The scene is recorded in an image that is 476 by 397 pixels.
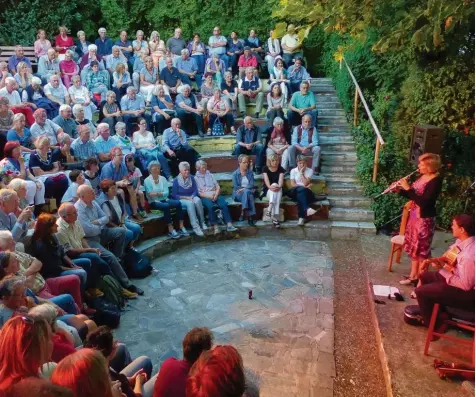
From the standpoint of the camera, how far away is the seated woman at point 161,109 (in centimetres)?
927

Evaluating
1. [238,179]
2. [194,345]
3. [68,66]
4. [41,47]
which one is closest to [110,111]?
[68,66]

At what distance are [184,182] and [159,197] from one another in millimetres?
473

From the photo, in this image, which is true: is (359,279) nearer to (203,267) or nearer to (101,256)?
(203,267)

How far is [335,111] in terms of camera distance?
428 inches

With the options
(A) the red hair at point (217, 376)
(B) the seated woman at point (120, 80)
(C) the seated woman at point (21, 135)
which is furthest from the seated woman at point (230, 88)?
(A) the red hair at point (217, 376)

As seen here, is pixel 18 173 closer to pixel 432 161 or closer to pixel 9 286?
pixel 9 286

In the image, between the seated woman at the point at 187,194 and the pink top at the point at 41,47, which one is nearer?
the seated woman at the point at 187,194

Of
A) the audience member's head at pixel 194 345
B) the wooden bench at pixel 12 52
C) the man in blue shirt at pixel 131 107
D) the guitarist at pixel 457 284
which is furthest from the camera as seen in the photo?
the wooden bench at pixel 12 52

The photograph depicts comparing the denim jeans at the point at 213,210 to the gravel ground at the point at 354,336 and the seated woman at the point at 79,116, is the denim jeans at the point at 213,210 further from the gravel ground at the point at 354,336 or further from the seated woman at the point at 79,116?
the seated woman at the point at 79,116

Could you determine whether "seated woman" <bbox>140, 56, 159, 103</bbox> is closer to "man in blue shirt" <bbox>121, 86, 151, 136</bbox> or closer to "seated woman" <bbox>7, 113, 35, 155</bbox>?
"man in blue shirt" <bbox>121, 86, 151, 136</bbox>

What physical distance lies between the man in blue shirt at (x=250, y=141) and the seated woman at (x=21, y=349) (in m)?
6.65

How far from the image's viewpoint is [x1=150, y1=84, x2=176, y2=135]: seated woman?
30.4 ft

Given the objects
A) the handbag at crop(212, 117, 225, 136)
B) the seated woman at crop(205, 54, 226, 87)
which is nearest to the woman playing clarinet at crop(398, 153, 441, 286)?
the handbag at crop(212, 117, 225, 136)

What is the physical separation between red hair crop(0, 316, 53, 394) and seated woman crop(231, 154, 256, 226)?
5.75m
